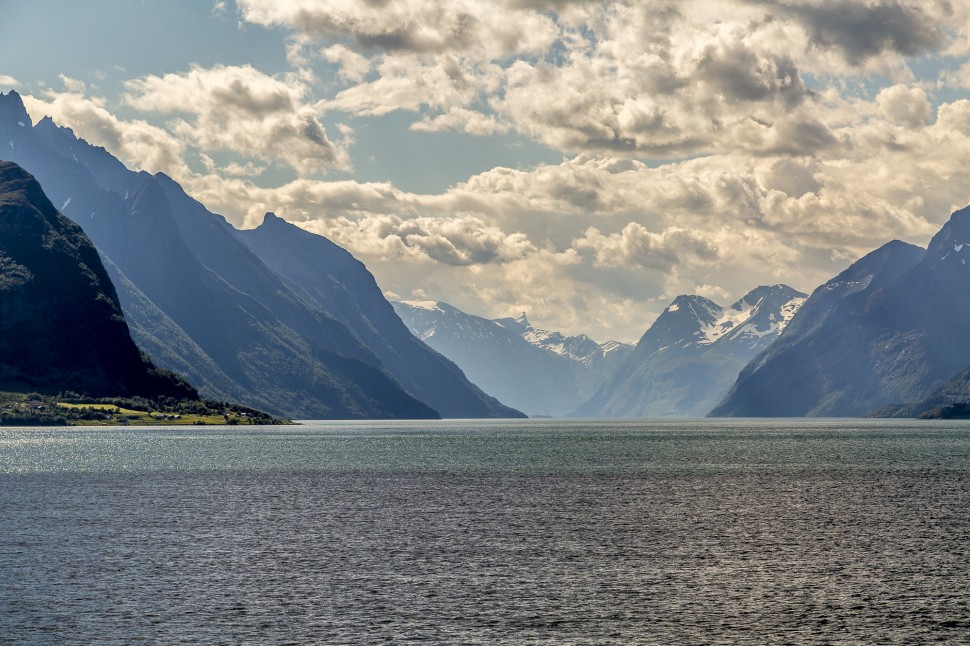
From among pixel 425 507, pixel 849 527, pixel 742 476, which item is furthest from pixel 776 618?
pixel 742 476

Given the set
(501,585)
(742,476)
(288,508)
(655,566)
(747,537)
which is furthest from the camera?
(742,476)

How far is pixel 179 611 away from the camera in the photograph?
57.5 metres

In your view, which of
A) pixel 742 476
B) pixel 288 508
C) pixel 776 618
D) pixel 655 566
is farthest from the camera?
pixel 742 476

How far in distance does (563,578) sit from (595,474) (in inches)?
3863

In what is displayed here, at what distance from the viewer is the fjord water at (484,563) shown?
177 ft

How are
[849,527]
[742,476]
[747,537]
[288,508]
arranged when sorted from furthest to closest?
[742,476], [288,508], [849,527], [747,537]

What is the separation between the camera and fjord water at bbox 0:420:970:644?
5388cm

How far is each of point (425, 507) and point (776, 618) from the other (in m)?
60.6

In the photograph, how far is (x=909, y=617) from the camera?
56.2 m

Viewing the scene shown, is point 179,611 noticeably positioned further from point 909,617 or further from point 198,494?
point 198,494

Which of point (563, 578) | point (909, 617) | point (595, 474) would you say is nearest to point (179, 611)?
point (563, 578)

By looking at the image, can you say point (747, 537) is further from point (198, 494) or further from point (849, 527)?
point (198, 494)

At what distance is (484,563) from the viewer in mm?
73812

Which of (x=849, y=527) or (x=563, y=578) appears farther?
(x=849, y=527)
